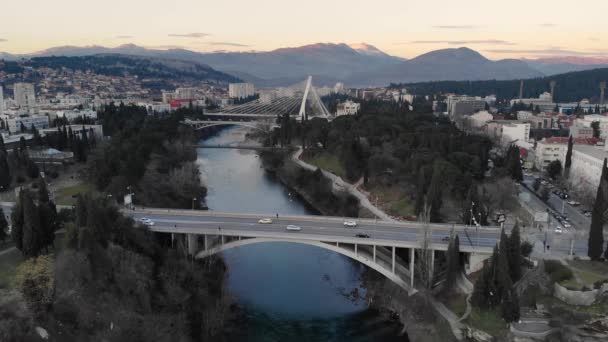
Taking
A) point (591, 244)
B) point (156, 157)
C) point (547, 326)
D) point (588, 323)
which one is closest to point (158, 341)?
point (547, 326)

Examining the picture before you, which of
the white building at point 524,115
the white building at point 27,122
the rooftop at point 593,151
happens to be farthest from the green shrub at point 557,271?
the white building at point 27,122

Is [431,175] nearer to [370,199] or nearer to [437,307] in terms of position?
[370,199]

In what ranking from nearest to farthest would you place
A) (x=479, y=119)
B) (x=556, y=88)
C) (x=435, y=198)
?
(x=435, y=198)
(x=479, y=119)
(x=556, y=88)

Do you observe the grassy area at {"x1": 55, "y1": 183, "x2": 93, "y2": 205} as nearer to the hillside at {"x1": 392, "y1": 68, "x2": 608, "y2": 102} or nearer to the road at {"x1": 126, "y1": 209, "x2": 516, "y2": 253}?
the road at {"x1": 126, "y1": 209, "x2": 516, "y2": 253}

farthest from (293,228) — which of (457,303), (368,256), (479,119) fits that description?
(479,119)

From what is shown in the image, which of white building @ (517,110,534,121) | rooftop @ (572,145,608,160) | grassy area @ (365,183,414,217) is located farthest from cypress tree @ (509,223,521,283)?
white building @ (517,110,534,121)

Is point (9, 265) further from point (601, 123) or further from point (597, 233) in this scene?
point (601, 123)
